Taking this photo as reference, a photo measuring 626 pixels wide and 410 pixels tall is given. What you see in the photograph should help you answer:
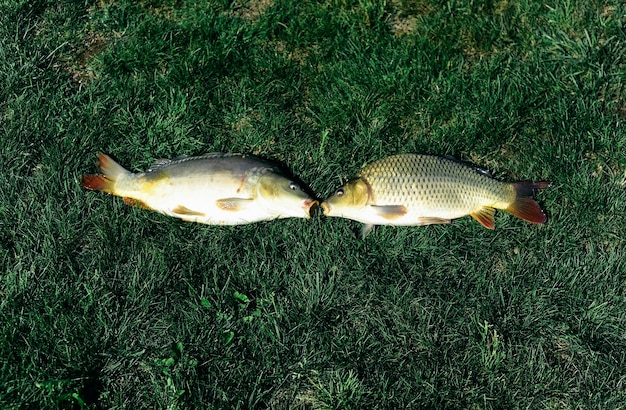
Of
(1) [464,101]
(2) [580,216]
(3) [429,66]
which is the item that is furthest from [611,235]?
(3) [429,66]

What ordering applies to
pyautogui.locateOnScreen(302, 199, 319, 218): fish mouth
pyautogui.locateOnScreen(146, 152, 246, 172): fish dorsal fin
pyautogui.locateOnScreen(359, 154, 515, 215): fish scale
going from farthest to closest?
pyautogui.locateOnScreen(146, 152, 246, 172): fish dorsal fin
pyautogui.locateOnScreen(359, 154, 515, 215): fish scale
pyautogui.locateOnScreen(302, 199, 319, 218): fish mouth

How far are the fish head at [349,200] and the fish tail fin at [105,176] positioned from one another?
4.38 ft

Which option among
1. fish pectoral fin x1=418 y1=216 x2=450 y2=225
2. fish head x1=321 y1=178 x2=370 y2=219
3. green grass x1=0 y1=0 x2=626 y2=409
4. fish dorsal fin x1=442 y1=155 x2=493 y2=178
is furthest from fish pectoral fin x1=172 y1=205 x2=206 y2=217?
fish dorsal fin x1=442 y1=155 x2=493 y2=178

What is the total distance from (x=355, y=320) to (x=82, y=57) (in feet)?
9.34

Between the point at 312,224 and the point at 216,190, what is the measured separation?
65 centimetres

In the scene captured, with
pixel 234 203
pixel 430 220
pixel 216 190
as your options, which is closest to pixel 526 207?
pixel 430 220

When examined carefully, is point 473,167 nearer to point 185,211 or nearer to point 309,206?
point 309,206

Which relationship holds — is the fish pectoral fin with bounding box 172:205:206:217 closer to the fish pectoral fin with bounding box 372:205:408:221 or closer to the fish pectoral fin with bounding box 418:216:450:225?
the fish pectoral fin with bounding box 372:205:408:221

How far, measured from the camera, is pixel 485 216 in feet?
12.4

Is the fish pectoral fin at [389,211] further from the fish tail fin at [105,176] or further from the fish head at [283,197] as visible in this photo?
the fish tail fin at [105,176]

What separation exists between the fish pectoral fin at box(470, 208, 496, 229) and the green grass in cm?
10

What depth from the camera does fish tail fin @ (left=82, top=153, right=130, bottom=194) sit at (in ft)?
12.3

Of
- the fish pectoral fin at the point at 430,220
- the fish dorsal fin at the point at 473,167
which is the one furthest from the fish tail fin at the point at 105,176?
the fish dorsal fin at the point at 473,167

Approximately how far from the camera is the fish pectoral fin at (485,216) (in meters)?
3.77
